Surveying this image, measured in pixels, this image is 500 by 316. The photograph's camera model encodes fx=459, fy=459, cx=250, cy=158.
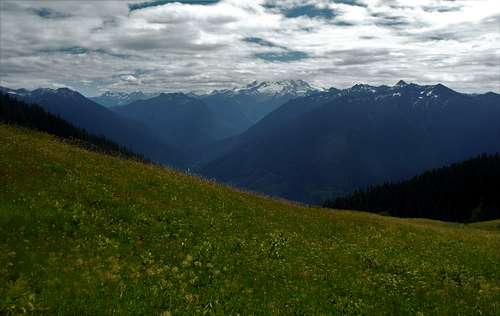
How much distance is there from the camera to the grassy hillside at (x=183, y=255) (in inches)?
625

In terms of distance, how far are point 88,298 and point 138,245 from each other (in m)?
5.10

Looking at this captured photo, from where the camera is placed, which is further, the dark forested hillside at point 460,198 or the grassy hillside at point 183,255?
the dark forested hillside at point 460,198

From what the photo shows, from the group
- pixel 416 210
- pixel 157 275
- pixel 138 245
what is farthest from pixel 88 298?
pixel 416 210

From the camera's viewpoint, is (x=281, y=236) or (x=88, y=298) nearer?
(x=88, y=298)

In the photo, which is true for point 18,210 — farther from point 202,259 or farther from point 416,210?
point 416,210

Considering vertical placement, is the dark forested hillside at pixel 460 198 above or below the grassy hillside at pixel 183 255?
below

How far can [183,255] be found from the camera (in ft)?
65.8

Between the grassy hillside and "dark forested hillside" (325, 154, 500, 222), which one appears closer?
the grassy hillside

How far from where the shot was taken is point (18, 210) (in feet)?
64.6

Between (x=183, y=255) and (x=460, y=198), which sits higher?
(x=183, y=255)

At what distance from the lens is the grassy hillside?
15867 mm

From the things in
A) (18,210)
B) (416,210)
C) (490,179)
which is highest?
(18,210)

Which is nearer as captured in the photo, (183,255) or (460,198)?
(183,255)

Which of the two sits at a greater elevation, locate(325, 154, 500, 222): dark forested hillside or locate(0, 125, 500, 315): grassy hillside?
locate(0, 125, 500, 315): grassy hillside
